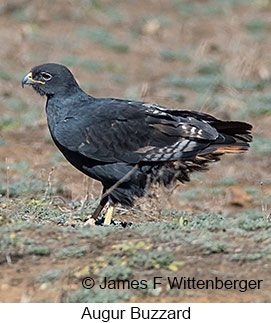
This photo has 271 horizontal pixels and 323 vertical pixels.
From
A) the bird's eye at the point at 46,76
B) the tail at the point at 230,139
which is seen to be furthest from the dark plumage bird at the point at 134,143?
the bird's eye at the point at 46,76

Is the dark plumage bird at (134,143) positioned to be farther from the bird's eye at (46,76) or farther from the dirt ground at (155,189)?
the bird's eye at (46,76)

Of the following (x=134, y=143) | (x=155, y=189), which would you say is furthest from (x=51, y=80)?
(x=155, y=189)

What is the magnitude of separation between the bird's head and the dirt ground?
952 millimetres

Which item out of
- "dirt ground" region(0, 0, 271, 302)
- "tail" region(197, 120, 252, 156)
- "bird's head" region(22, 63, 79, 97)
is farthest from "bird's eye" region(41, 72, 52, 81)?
"tail" region(197, 120, 252, 156)

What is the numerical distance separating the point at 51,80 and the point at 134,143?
1.20m

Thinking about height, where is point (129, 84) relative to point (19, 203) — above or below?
above

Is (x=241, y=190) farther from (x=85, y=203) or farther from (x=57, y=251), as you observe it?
(x=57, y=251)

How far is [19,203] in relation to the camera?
8.47 meters

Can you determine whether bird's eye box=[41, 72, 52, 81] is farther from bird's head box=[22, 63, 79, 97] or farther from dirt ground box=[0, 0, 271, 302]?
dirt ground box=[0, 0, 271, 302]

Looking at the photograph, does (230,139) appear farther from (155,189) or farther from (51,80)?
(51,80)

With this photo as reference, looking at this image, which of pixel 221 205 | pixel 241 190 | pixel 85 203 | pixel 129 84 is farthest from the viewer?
pixel 129 84

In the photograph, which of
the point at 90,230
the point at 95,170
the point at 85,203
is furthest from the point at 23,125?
the point at 90,230

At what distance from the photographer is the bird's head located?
8430mm

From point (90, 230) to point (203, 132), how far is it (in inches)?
76.9
